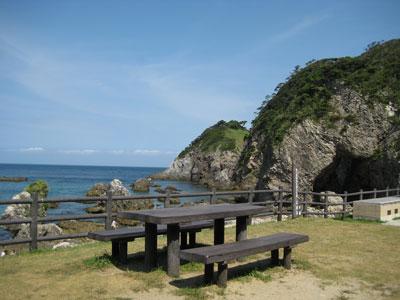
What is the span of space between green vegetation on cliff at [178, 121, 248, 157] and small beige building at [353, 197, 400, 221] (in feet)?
178

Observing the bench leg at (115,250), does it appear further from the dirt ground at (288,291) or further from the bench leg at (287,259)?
the bench leg at (287,259)

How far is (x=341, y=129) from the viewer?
2950 centimetres

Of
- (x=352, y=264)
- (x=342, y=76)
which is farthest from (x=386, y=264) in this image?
(x=342, y=76)

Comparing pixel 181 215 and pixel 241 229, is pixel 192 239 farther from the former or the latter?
pixel 181 215

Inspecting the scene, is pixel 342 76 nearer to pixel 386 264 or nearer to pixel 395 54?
pixel 395 54

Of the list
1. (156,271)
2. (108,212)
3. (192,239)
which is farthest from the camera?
(108,212)

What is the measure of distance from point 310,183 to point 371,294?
24307 millimetres

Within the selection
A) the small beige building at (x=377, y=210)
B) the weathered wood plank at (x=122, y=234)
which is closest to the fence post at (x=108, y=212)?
the weathered wood plank at (x=122, y=234)

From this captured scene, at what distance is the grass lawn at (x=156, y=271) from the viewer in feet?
21.7

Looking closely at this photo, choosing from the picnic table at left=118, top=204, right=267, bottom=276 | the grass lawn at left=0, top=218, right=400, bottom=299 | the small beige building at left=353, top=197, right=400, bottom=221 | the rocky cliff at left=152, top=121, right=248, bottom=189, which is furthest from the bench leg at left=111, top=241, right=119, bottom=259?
the rocky cliff at left=152, top=121, right=248, bottom=189

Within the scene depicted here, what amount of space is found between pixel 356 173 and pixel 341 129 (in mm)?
5920

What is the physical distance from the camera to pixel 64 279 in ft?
23.9

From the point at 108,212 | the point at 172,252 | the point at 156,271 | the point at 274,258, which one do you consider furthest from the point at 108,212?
the point at 274,258

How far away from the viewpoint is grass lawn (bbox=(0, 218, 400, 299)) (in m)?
6.61
